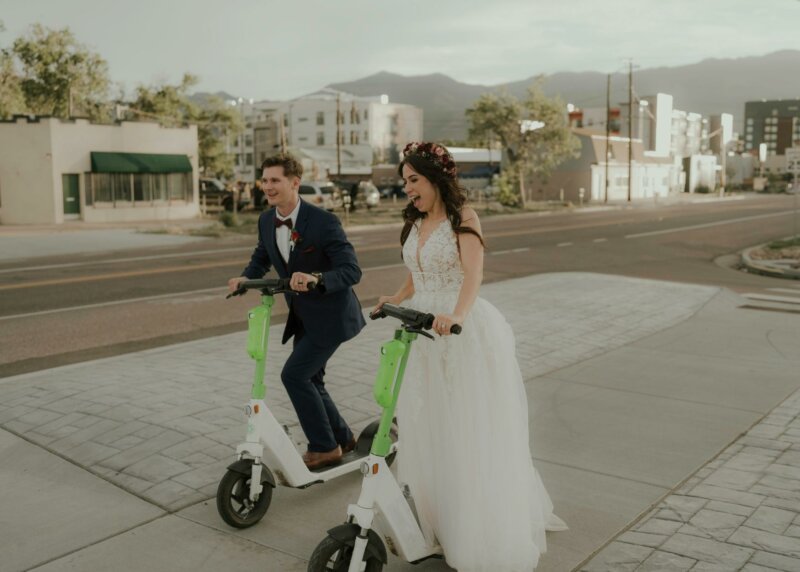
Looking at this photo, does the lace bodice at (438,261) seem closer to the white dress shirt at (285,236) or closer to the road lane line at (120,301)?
the white dress shirt at (285,236)

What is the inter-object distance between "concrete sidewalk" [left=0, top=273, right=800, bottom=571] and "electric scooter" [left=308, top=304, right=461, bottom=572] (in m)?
0.48

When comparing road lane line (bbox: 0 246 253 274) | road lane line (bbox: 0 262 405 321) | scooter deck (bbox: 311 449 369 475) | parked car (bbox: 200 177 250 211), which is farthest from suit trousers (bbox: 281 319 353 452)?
parked car (bbox: 200 177 250 211)

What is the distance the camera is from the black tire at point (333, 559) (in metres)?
3.41

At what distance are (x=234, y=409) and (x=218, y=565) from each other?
2504 mm

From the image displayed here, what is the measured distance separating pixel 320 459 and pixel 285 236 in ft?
4.31

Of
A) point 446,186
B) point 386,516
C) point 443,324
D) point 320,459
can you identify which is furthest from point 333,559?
point 446,186

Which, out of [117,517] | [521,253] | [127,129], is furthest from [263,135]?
[117,517]

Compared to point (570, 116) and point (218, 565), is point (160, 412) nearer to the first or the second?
point (218, 565)

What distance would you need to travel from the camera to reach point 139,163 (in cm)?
3800

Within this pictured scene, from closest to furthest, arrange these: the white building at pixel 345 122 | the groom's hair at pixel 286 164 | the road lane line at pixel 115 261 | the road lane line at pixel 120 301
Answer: the groom's hair at pixel 286 164
the road lane line at pixel 120 301
the road lane line at pixel 115 261
the white building at pixel 345 122

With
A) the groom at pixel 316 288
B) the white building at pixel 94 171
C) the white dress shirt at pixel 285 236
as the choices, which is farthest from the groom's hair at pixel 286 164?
the white building at pixel 94 171

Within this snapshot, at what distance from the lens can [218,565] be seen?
394 cm

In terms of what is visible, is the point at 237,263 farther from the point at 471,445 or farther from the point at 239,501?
the point at 471,445

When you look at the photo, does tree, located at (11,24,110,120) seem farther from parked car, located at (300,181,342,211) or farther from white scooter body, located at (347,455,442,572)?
white scooter body, located at (347,455,442,572)
